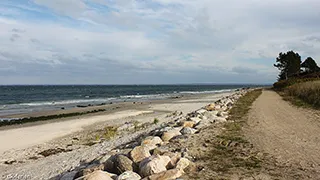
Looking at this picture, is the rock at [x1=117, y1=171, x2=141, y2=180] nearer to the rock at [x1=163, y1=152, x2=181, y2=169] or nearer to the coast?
the rock at [x1=163, y1=152, x2=181, y2=169]

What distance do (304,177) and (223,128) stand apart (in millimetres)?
4726

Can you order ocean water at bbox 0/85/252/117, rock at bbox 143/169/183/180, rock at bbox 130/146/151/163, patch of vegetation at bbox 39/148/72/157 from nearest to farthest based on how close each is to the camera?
rock at bbox 143/169/183/180, rock at bbox 130/146/151/163, patch of vegetation at bbox 39/148/72/157, ocean water at bbox 0/85/252/117

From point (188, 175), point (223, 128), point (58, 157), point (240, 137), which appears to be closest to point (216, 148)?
point (240, 137)

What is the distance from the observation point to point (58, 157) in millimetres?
8352

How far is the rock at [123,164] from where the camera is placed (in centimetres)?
491

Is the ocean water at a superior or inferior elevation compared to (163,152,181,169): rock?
inferior

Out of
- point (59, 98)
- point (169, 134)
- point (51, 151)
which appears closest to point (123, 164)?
point (169, 134)

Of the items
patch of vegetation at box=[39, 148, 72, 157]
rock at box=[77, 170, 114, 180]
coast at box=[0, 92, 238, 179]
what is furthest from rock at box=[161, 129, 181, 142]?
patch of vegetation at box=[39, 148, 72, 157]

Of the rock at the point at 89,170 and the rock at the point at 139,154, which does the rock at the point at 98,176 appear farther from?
the rock at the point at 139,154

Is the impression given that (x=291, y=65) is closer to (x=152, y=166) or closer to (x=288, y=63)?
(x=288, y=63)

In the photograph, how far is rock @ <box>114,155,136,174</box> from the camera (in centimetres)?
491

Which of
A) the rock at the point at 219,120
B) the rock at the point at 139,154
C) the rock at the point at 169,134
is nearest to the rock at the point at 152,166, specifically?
the rock at the point at 139,154

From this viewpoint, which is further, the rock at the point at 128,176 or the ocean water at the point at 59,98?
the ocean water at the point at 59,98

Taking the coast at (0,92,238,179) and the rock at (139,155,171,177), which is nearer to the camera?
the rock at (139,155,171,177)
